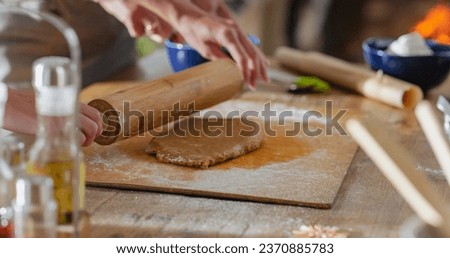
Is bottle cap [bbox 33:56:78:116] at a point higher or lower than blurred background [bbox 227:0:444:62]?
higher

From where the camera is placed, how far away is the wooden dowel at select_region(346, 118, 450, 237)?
3.55 feet

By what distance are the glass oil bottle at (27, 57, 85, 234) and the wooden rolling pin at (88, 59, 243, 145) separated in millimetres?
433

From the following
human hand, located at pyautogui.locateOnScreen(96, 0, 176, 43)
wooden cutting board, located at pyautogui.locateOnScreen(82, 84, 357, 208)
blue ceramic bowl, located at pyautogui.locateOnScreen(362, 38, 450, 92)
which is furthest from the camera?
blue ceramic bowl, located at pyautogui.locateOnScreen(362, 38, 450, 92)

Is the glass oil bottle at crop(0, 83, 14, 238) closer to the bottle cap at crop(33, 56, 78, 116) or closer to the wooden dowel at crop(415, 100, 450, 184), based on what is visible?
the bottle cap at crop(33, 56, 78, 116)

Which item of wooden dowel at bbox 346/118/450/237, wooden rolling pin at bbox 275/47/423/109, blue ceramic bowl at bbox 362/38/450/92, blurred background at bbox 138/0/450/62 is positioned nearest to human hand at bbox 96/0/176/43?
wooden rolling pin at bbox 275/47/423/109

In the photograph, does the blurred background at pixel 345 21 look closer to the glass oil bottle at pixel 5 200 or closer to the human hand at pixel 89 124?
the human hand at pixel 89 124

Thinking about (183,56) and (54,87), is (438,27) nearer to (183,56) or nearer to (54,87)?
(183,56)

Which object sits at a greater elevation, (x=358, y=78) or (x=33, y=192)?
(x=33, y=192)

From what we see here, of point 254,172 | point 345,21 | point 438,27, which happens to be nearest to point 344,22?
point 345,21

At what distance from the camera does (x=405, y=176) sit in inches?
42.9

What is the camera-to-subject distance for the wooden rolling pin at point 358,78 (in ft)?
6.48

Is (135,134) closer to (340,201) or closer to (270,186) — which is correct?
(270,186)

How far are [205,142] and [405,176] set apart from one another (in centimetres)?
60

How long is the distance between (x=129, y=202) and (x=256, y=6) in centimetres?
283
